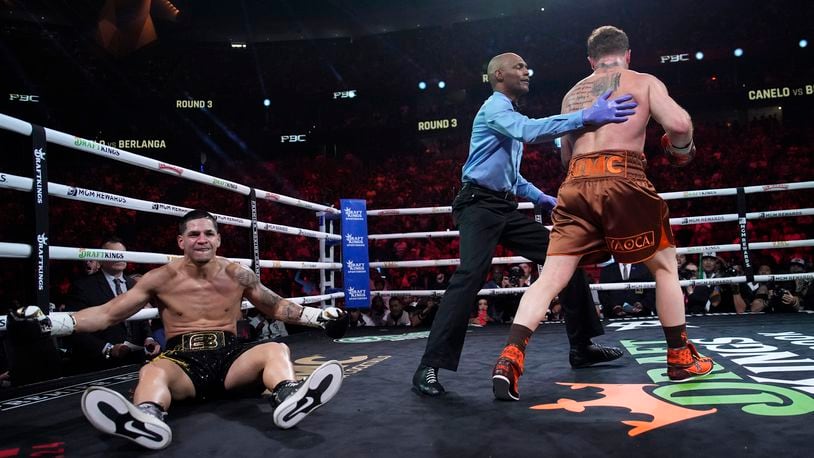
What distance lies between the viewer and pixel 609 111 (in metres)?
1.87

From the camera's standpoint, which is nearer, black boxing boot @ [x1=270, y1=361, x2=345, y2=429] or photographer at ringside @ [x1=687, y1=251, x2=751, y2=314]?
black boxing boot @ [x1=270, y1=361, x2=345, y2=429]

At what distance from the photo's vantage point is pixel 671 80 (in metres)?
15.2

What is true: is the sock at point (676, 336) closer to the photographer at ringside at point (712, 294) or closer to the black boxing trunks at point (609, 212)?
the black boxing trunks at point (609, 212)

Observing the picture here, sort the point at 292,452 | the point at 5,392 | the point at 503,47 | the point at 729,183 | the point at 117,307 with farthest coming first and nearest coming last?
the point at 503,47 < the point at 729,183 < the point at 5,392 < the point at 117,307 < the point at 292,452

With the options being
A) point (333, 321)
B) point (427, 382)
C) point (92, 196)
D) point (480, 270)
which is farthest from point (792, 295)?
point (92, 196)

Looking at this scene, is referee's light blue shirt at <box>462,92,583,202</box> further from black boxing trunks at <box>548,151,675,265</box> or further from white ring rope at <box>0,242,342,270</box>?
white ring rope at <box>0,242,342,270</box>

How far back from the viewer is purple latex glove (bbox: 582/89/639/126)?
1870 millimetres

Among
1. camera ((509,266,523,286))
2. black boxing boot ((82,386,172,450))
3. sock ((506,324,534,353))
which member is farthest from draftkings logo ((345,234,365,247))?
black boxing boot ((82,386,172,450))

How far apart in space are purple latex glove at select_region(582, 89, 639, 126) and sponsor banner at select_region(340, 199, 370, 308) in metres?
3.25

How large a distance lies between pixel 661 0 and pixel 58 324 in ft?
55.9

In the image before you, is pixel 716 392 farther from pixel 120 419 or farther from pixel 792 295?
pixel 792 295

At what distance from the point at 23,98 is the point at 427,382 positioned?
15457mm

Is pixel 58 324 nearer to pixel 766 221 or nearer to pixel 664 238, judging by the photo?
pixel 664 238

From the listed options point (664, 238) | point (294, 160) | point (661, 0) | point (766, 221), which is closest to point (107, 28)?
point (294, 160)
